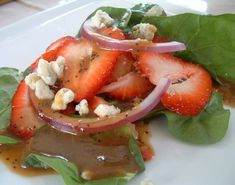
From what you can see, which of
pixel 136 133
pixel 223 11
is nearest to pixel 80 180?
pixel 136 133

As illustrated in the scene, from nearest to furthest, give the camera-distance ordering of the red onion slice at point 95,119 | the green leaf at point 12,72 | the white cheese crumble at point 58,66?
the red onion slice at point 95,119 → the white cheese crumble at point 58,66 → the green leaf at point 12,72

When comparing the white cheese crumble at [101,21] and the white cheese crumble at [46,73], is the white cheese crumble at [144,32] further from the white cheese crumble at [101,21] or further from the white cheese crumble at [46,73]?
the white cheese crumble at [46,73]

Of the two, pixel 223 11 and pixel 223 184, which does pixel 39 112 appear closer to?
pixel 223 184

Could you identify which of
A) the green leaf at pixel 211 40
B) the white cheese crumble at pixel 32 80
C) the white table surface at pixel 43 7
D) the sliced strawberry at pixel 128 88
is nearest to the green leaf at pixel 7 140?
the white cheese crumble at pixel 32 80

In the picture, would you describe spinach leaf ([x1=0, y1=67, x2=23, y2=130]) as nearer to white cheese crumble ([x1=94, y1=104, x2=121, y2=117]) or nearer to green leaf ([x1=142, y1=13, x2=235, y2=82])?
white cheese crumble ([x1=94, y1=104, x2=121, y2=117])

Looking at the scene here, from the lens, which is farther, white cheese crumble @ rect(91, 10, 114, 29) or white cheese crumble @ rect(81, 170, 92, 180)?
white cheese crumble @ rect(91, 10, 114, 29)

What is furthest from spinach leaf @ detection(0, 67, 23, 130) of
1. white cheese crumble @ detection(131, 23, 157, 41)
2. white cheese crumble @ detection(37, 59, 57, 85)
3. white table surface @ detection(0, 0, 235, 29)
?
white table surface @ detection(0, 0, 235, 29)

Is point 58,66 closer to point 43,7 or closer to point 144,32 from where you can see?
point 144,32
